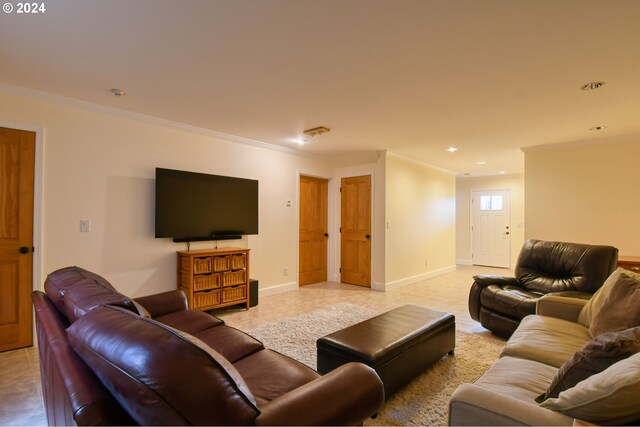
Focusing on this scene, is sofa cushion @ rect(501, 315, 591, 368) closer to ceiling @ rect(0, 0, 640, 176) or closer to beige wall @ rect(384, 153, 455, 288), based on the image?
ceiling @ rect(0, 0, 640, 176)

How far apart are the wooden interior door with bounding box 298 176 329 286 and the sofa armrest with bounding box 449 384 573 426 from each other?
4.41 metres

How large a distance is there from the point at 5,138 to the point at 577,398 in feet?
14.0

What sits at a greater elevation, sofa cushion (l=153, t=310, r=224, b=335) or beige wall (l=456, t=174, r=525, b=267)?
beige wall (l=456, t=174, r=525, b=267)

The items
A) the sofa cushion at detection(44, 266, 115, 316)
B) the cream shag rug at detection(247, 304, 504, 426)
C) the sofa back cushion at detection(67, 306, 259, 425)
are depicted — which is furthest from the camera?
the cream shag rug at detection(247, 304, 504, 426)

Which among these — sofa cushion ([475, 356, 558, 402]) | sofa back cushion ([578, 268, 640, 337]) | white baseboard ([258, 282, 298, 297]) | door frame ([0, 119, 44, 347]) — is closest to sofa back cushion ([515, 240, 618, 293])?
sofa back cushion ([578, 268, 640, 337])

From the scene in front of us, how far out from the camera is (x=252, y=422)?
2.77 ft

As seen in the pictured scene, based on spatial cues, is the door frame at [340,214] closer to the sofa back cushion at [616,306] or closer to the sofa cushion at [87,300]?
the sofa back cushion at [616,306]

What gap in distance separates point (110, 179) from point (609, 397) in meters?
4.04

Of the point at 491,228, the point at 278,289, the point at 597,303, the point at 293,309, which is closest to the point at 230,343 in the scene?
the point at 293,309

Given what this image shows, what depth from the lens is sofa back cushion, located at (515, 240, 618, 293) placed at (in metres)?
2.99

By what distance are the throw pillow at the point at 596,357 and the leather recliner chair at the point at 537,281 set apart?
1.84m

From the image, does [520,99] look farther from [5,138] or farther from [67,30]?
[5,138]

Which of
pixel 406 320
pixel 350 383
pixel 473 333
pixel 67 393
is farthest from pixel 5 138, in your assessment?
pixel 473 333

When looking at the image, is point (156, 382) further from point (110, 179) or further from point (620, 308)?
point (110, 179)
